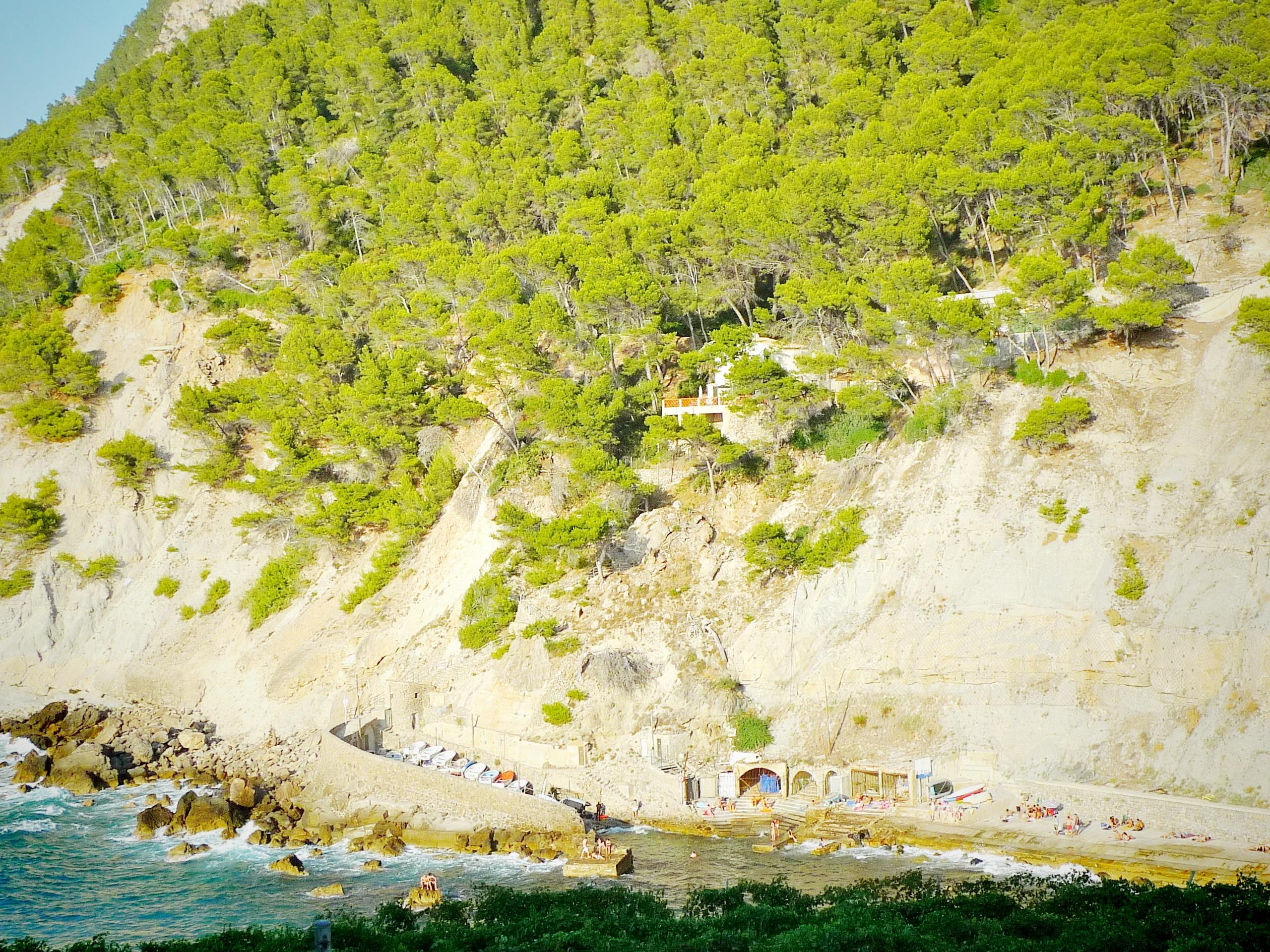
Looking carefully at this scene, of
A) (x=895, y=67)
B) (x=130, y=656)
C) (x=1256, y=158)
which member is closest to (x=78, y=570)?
(x=130, y=656)

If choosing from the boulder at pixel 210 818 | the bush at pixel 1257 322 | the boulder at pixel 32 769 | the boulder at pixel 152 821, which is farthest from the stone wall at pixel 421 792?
the bush at pixel 1257 322

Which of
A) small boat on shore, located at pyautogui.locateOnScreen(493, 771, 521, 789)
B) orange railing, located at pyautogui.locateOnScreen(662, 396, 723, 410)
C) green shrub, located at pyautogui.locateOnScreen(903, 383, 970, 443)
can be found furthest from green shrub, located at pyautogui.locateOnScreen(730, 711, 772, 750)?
orange railing, located at pyautogui.locateOnScreen(662, 396, 723, 410)

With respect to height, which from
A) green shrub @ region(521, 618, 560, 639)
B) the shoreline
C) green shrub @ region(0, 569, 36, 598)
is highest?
green shrub @ region(0, 569, 36, 598)

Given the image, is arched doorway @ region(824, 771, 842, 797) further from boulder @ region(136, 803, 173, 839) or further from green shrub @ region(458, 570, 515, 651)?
boulder @ region(136, 803, 173, 839)

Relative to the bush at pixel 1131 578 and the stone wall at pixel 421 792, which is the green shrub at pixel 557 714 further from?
the bush at pixel 1131 578

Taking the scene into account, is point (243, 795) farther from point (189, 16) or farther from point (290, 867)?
point (189, 16)
